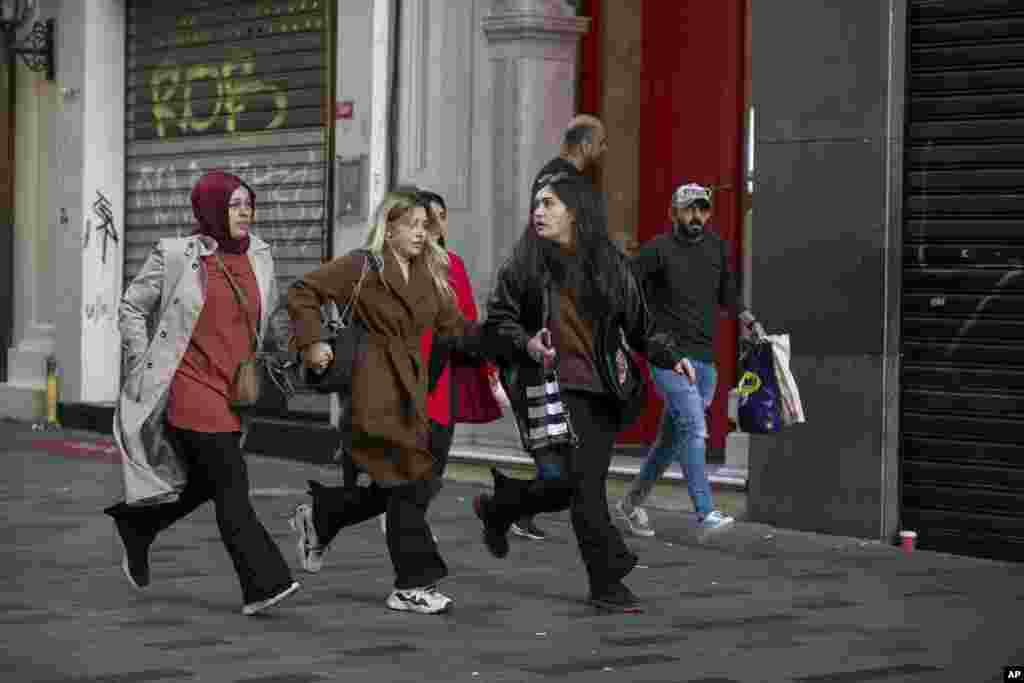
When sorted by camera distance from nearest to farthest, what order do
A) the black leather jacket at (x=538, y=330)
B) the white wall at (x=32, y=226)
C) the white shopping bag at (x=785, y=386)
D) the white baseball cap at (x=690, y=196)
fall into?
the black leather jacket at (x=538, y=330) < the white shopping bag at (x=785, y=386) < the white baseball cap at (x=690, y=196) < the white wall at (x=32, y=226)

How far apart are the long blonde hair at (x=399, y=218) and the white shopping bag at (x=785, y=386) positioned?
8.38 feet

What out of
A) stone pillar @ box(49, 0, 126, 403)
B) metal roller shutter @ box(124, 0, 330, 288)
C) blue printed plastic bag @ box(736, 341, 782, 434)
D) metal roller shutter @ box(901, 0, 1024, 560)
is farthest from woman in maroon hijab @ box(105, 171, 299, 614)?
stone pillar @ box(49, 0, 126, 403)

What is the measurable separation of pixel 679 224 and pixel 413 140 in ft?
14.6

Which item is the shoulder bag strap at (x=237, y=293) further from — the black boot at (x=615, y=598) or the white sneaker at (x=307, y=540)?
the black boot at (x=615, y=598)

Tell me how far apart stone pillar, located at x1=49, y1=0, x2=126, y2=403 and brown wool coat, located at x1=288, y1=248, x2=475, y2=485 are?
1082cm

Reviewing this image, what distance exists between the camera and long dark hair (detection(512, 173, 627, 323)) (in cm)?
929

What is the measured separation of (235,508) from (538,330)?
142 cm

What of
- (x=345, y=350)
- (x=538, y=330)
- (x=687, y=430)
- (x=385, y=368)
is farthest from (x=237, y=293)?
(x=687, y=430)

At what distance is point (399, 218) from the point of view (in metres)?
9.17

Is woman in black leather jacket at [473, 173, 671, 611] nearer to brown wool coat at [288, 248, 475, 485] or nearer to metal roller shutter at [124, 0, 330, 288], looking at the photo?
brown wool coat at [288, 248, 475, 485]

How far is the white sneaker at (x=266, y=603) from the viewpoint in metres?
8.83

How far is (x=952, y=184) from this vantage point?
11.6 metres

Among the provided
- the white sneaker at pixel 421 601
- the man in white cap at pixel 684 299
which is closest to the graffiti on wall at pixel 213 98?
the man in white cap at pixel 684 299

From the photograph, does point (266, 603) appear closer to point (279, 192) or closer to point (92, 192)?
point (279, 192)
